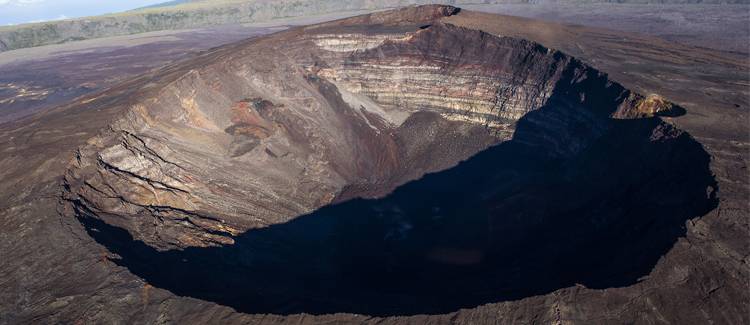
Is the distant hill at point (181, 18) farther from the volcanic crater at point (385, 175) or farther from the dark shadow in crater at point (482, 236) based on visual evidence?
the dark shadow in crater at point (482, 236)

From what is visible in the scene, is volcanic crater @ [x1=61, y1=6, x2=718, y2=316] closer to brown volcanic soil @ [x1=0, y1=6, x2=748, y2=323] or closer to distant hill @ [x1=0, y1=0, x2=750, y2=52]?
brown volcanic soil @ [x1=0, y1=6, x2=748, y2=323]

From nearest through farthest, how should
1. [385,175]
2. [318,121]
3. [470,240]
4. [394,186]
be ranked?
[470,240]
[394,186]
[385,175]
[318,121]

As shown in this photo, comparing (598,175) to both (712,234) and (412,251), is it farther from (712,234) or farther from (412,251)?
(412,251)

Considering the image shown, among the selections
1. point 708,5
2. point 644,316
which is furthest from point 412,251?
point 708,5

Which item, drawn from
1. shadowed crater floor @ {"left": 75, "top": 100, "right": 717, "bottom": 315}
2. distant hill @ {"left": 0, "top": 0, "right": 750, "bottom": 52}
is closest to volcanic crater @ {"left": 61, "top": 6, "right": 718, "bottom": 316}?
shadowed crater floor @ {"left": 75, "top": 100, "right": 717, "bottom": 315}

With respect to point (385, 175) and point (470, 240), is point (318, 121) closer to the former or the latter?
point (385, 175)

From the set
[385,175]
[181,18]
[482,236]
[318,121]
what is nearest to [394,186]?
[385,175]
